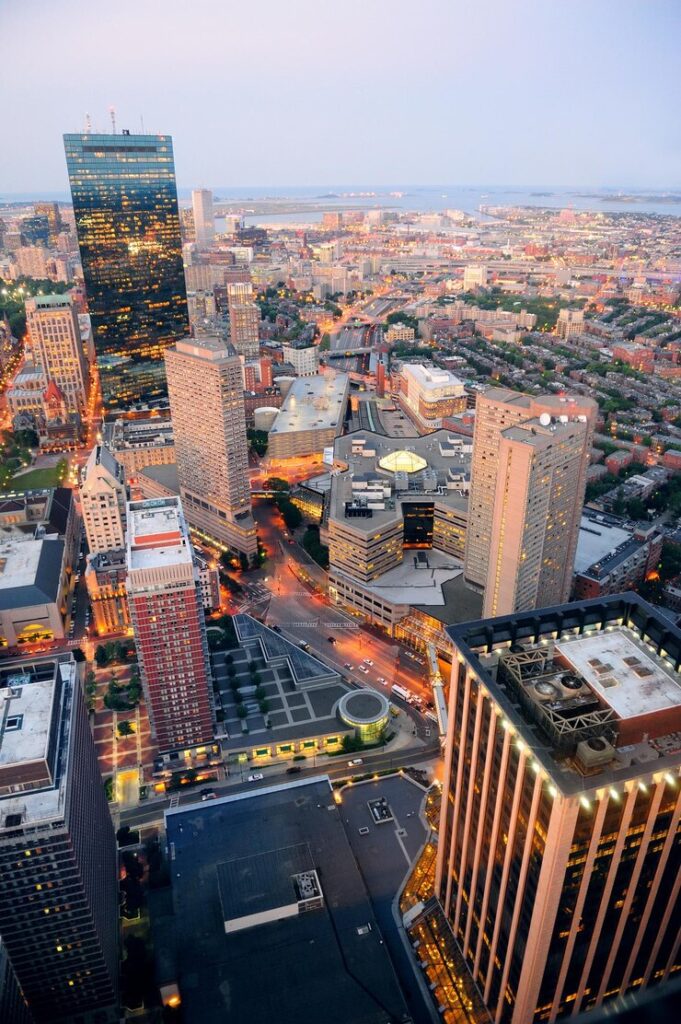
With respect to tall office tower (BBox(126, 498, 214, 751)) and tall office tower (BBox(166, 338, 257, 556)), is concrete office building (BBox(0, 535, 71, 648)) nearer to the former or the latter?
tall office tower (BBox(126, 498, 214, 751))

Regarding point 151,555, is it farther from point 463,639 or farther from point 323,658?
point 463,639

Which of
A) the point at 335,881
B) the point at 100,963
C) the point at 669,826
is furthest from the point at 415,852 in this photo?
the point at 669,826

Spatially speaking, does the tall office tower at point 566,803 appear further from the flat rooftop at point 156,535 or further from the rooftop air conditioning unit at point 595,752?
the flat rooftop at point 156,535

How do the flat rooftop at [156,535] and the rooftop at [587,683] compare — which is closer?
the rooftop at [587,683]

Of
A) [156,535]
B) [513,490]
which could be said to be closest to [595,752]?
[513,490]

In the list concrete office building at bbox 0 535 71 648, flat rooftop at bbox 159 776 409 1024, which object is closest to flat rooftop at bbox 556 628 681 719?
flat rooftop at bbox 159 776 409 1024

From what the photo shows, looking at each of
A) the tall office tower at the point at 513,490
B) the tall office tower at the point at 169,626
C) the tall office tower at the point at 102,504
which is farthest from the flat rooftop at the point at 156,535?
the tall office tower at the point at 513,490

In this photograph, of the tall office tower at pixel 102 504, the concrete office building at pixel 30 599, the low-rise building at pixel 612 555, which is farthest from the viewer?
the tall office tower at pixel 102 504
